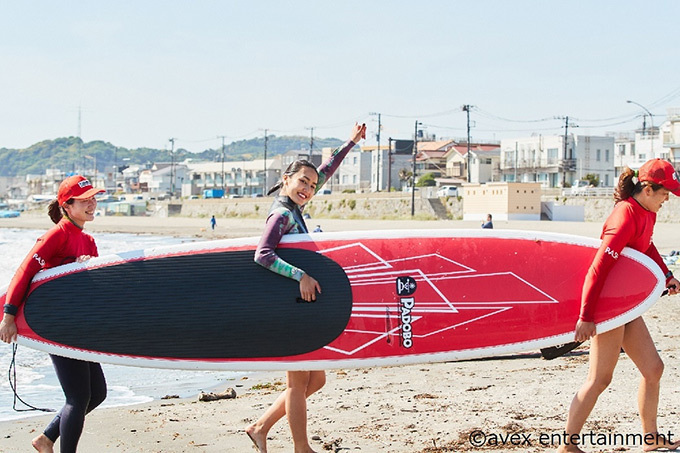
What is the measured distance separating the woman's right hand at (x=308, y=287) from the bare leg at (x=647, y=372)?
56.7 inches

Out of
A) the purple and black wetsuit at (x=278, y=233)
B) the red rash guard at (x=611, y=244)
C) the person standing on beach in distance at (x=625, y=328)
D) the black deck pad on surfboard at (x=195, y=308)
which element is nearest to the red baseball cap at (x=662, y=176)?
the person standing on beach in distance at (x=625, y=328)

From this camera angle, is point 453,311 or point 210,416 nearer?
point 453,311

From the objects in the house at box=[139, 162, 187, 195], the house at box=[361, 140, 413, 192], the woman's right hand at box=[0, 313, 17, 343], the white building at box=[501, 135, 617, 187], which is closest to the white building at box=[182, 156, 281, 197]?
the house at box=[139, 162, 187, 195]

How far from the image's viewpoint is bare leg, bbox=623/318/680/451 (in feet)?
11.8

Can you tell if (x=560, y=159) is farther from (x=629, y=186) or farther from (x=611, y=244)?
(x=611, y=244)

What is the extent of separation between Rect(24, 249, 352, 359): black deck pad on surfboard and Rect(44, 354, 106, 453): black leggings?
20cm

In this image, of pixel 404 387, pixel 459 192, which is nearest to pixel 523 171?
pixel 459 192

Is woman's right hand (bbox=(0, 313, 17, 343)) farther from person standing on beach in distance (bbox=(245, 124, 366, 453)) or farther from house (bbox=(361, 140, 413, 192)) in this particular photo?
house (bbox=(361, 140, 413, 192))

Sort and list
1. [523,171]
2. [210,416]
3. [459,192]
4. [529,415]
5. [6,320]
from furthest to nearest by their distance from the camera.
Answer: [523,171] < [459,192] < [210,416] < [529,415] < [6,320]

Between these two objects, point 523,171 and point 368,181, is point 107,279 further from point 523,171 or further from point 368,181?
point 368,181

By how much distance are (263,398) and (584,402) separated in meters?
2.90

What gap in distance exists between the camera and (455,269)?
3961 millimetres

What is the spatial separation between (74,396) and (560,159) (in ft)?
206

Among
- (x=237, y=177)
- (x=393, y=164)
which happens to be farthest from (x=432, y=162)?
(x=237, y=177)
